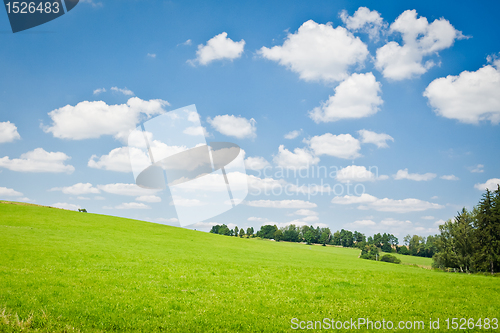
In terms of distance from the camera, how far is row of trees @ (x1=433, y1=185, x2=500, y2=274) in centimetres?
6216

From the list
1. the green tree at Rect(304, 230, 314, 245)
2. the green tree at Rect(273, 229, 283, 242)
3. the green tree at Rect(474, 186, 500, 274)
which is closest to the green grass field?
the green tree at Rect(474, 186, 500, 274)

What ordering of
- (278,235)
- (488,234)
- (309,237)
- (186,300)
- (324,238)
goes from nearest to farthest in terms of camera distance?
1. (186,300)
2. (488,234)
3. (309,237)
4. (324,238)
5. (278,235)

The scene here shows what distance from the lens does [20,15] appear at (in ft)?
57.2

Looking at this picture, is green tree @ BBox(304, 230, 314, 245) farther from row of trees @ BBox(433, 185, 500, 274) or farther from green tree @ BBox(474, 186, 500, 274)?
green tree @ BBox(474, 186, 500, 274)

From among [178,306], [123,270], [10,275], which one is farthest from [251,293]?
[10,275]

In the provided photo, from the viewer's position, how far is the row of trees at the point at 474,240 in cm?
6216

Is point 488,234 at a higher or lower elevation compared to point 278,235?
higher

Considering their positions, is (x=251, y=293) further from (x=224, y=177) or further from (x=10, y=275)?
(x=10, y=275)

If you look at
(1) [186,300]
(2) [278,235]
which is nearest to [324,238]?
(2) [278,235]

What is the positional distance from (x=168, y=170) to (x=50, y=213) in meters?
63.5

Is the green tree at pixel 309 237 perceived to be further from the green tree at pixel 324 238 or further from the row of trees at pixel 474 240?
the row of trees at pixel 474 240

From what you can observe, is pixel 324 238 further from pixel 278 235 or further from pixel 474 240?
pixel 474 240

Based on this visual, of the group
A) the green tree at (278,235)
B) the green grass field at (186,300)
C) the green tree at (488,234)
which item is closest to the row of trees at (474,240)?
the green tree at (488,234)

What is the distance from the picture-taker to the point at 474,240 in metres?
67.8
